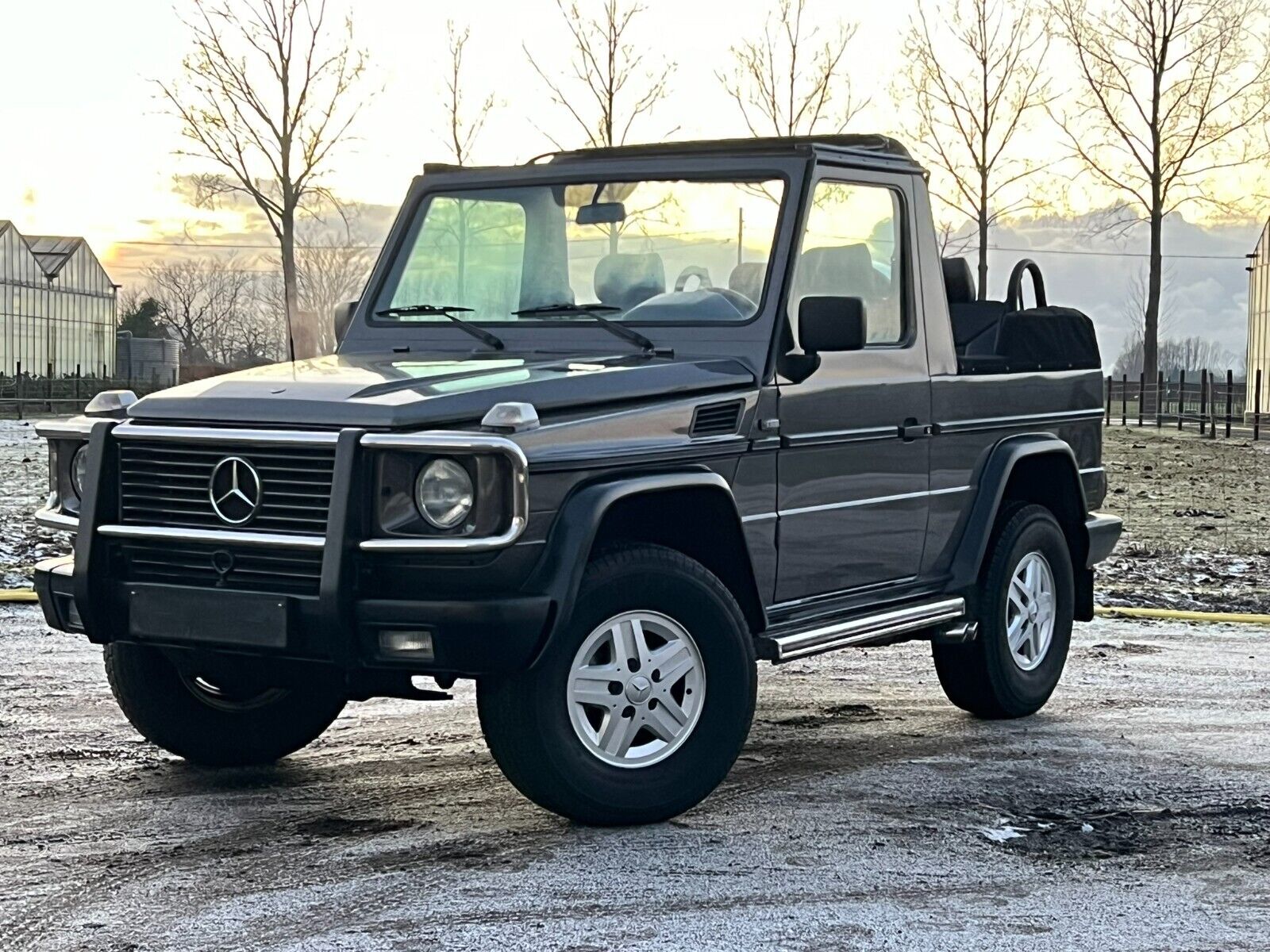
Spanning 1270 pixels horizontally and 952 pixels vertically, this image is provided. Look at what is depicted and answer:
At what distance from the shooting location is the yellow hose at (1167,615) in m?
10.9

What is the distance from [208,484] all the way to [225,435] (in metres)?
0.17

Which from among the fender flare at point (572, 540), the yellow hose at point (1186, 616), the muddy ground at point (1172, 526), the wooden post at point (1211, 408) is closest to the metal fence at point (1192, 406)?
the wooden post at point (1211, 408)

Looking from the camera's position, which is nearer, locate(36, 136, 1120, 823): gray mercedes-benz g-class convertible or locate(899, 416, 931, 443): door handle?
locate(36, 136, 1120, 823): gray mercedes-benz g-class convertible

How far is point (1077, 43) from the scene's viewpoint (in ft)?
156

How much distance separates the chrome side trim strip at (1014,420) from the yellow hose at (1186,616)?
2.70 m

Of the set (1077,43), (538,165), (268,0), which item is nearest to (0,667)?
(538,165)

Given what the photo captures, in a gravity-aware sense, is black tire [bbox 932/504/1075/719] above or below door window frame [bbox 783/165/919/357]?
below

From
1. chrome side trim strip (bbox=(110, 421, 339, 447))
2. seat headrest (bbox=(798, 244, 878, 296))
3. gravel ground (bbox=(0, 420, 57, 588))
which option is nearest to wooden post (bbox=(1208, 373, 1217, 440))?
gravel ground (bbox=(0, 420, 57, 588))

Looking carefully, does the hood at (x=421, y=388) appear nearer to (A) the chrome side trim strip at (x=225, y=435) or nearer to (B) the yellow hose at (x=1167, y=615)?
(A) the chrome side trim strip at (x=225, y=435)

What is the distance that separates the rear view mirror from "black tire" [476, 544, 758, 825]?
166cm

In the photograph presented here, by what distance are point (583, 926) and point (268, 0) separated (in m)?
37.1

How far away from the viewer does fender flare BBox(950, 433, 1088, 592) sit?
7.49 m

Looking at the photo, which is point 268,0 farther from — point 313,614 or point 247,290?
point 247,290

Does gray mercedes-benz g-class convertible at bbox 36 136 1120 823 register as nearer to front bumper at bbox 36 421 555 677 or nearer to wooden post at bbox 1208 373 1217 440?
front bumper at bbox 36 421 555 677
